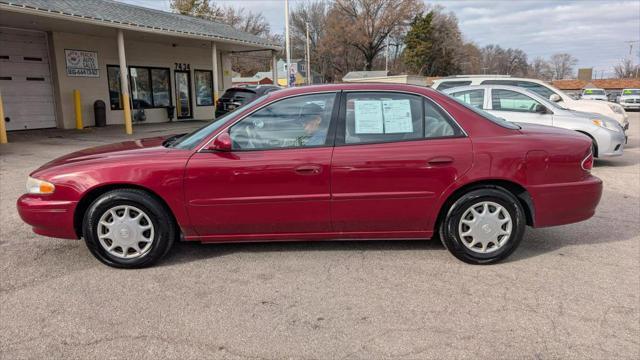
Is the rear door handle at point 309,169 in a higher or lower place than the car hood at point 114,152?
lower

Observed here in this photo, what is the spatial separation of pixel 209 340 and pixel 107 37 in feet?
55.2

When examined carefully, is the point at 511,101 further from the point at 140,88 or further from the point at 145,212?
the point at 140,88

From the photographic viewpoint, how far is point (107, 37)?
16750 millimetres

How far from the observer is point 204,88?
21953 mm

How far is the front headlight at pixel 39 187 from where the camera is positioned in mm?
3863

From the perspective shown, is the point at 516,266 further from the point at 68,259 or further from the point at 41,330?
the point at 68,259

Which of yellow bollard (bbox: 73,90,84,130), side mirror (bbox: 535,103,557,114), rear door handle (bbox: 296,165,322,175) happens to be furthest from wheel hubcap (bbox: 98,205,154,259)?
yellow bollard (bbox: 73,90,84,130)

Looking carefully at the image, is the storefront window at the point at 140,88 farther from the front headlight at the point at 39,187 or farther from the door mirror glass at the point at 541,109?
the front headlight at the point at 39,187

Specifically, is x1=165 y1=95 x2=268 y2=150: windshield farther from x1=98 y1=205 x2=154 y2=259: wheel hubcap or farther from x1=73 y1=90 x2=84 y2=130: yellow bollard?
x1=73 y1=90 x2=84 y2=130: yellow bollard

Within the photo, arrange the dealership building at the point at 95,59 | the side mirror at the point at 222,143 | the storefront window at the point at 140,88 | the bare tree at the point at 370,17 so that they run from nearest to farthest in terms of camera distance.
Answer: the side mirror at the point at 222,143, the dealership building at the point at 95,59, the storefront window at the point at 140,88, the bare tree at the point at 370,17

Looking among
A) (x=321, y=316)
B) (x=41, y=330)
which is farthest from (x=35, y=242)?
(x=321, y=316)

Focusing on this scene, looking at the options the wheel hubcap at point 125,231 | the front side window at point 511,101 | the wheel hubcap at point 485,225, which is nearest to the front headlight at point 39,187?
the wheel hubcap at point 125,231

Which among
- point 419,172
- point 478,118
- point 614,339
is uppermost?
point 478,118

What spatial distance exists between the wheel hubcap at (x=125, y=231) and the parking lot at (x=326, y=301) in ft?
0.63
